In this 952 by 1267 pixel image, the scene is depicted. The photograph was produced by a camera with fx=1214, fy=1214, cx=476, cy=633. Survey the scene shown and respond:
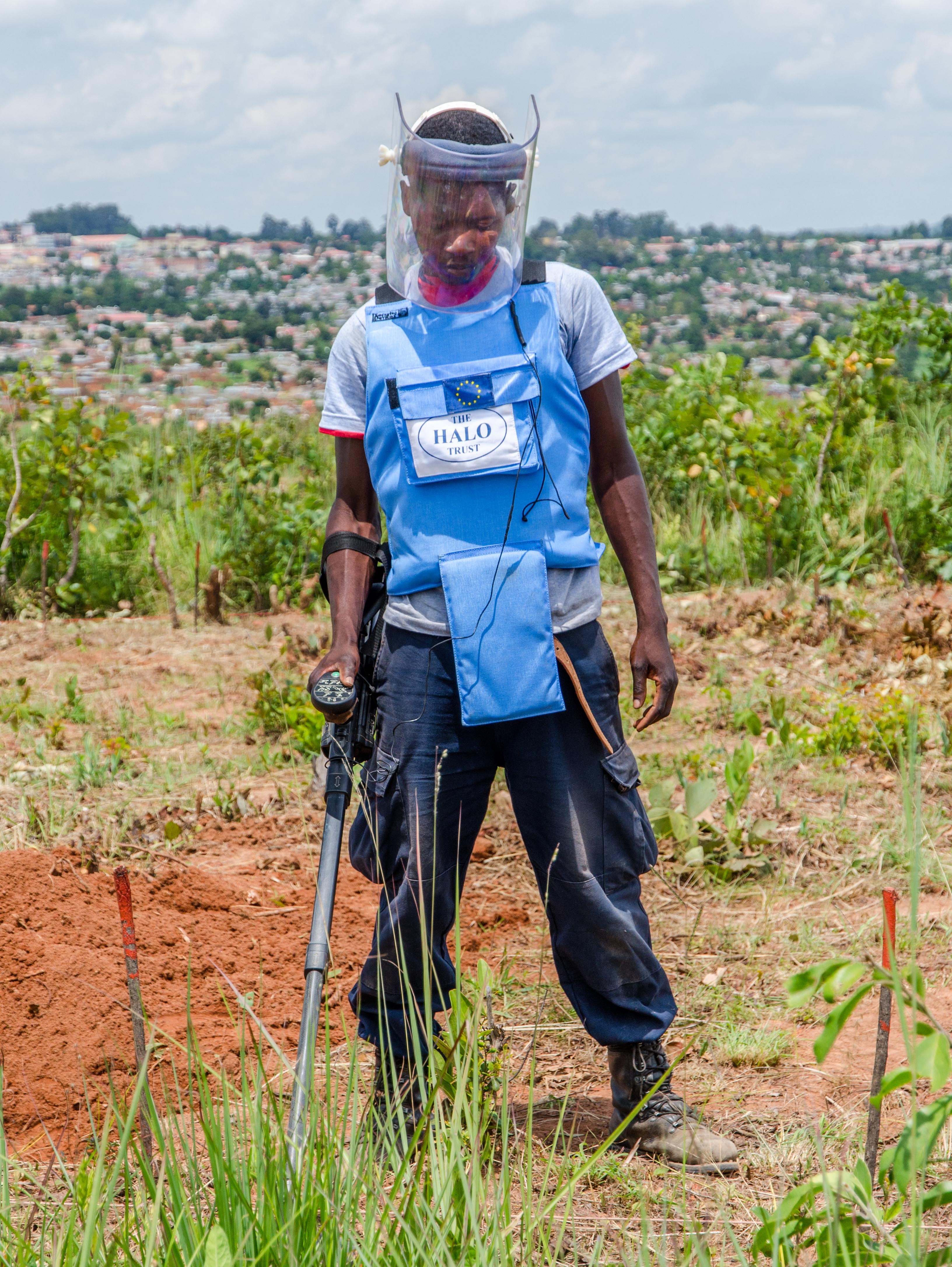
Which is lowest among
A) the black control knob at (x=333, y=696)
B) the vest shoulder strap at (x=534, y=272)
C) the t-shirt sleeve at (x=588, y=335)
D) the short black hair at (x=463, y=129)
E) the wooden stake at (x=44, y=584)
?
the wooden stake at (x=44, y=584)

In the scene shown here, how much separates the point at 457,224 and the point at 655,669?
3.07 ft

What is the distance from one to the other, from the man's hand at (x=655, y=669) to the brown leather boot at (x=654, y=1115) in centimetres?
66

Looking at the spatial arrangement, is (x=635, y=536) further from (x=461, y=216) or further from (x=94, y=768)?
(x=94, y=768)

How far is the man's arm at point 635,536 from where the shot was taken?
2.41 meters

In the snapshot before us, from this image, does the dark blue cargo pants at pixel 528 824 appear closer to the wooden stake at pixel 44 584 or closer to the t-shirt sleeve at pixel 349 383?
the t-shirt sleeve at pixel 349 383

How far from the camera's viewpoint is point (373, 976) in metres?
2.42

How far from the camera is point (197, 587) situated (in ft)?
22.9

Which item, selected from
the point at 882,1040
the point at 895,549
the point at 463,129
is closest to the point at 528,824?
the point at 882,1040

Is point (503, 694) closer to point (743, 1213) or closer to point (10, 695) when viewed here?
point (743, 1213)

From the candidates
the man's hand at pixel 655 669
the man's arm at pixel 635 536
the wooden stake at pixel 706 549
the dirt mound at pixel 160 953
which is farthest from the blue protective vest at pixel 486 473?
the wooden stake at pixel 706 549

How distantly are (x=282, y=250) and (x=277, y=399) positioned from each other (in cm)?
2148

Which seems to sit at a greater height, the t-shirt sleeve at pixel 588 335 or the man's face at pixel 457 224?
the man's face at pixel 457 224

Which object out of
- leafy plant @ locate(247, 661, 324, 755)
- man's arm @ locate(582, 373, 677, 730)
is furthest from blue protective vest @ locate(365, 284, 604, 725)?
leafy plant @ locate(247, 661, 324, 755)

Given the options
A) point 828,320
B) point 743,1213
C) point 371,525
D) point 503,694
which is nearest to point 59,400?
point 371,525
